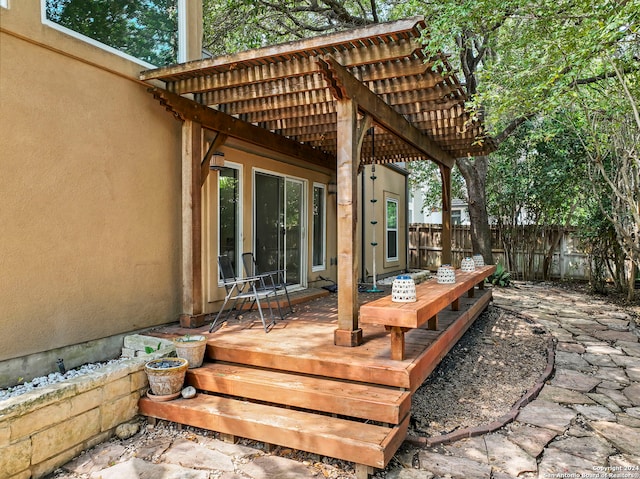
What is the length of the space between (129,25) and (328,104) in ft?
7.42

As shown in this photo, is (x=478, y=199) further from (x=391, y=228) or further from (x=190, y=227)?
(x=190, y=227)

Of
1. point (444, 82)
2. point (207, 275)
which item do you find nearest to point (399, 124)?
point (444, 82)

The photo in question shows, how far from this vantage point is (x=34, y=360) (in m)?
3.35

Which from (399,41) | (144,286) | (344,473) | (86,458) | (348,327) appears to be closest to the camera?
(344,473)

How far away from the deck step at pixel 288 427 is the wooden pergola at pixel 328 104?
837 millimetres

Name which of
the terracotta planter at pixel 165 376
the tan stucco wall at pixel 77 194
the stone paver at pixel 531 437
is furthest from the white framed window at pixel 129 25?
the stone paver at pixel 531 437

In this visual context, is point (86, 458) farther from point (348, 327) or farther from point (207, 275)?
point (207, 275)

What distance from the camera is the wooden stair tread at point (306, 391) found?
2.70m

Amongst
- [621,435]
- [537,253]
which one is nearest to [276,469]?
[621,435]

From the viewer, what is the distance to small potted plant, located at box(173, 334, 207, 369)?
342 centimetres

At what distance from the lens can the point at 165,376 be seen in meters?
3.14

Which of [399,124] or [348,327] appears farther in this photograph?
[399,124]

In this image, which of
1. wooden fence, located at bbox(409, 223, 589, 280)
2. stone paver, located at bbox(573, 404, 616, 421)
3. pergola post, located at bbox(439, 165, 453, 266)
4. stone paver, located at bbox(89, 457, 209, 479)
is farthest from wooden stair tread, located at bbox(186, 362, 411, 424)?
wooden fence, located at bbox(409, 223, 589, 280)

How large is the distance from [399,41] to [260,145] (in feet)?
9.15
